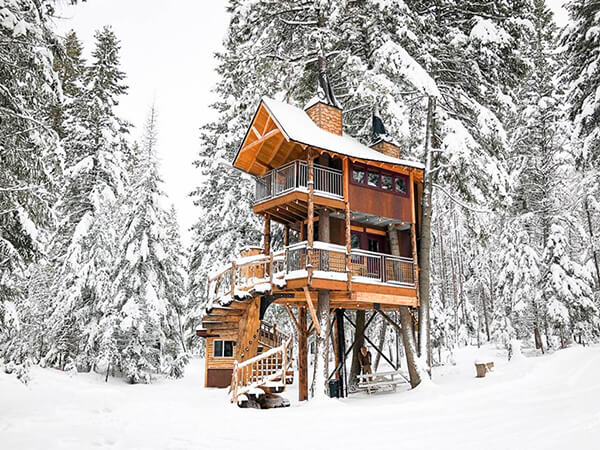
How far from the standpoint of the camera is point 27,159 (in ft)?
39.7

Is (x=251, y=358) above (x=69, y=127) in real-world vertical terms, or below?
below

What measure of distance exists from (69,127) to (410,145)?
18.5 m

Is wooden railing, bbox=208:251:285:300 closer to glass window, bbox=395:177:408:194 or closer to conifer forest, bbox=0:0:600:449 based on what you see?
conifer forest, bbox=0:0:600:449

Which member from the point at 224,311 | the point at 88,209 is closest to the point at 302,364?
the point at 224,311

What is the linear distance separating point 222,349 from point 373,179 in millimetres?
14832

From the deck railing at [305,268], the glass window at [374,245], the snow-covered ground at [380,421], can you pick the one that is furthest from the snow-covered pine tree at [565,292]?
the glass window at [374,245]

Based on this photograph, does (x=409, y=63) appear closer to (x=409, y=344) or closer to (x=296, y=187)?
(x=296, y=187)

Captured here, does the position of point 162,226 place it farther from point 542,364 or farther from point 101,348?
A: point 542,364

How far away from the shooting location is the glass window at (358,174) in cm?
1786

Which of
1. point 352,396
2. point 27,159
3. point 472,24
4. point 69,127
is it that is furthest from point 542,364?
point 69,127

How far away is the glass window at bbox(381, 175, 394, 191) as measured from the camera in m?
18.6

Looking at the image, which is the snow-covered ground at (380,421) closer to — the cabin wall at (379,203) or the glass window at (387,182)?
the cabin wall at (379,203)

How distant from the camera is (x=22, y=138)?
11836 millimetres

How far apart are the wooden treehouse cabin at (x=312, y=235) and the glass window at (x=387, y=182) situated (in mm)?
43
